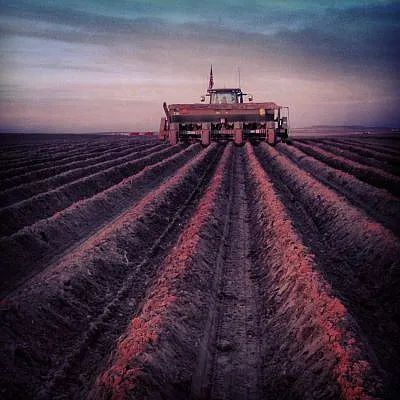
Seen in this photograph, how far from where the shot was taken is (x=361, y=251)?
611 cm

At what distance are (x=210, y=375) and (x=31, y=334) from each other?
6.76 feet

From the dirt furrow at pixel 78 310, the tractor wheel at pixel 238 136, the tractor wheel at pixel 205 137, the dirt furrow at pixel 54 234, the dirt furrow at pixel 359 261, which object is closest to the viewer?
the dirt furrow at pixel 78 310

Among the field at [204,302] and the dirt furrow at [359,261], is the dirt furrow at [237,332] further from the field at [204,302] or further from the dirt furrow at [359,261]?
the dirt furrow at [359,261]

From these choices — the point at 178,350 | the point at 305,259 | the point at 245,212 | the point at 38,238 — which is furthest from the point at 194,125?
the point at 178,350

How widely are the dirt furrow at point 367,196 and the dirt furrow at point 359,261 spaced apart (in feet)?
2.16

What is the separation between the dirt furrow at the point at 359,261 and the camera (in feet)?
12.6

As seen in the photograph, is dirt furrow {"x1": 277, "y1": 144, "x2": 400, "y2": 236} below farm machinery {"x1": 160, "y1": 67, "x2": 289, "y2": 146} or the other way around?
below

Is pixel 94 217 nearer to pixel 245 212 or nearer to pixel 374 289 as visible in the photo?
pixel 245 212

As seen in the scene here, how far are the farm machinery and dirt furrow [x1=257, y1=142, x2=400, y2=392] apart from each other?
13.9 meters

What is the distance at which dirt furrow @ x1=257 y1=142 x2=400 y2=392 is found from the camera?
3.83m

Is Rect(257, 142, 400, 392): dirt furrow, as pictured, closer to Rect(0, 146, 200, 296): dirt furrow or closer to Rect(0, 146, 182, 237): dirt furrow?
Rect(0, 146, 200, 296): dirt furrow

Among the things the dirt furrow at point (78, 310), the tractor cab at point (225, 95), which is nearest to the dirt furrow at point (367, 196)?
the dirt furrow at point (78, 310)

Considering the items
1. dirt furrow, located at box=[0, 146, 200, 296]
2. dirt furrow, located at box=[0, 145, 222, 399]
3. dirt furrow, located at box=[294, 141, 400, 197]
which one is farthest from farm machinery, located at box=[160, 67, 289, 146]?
dirt furrow, located at box=[0, 145, 222, 399]

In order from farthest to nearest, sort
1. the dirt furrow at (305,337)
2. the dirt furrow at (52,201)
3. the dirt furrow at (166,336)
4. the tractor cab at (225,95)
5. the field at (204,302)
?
the tractor cab at (225,95), the dirt furrow at (52,201), the field at (204,302), the dirt furrow at (166,336), the dirt furrow at (305,337)
